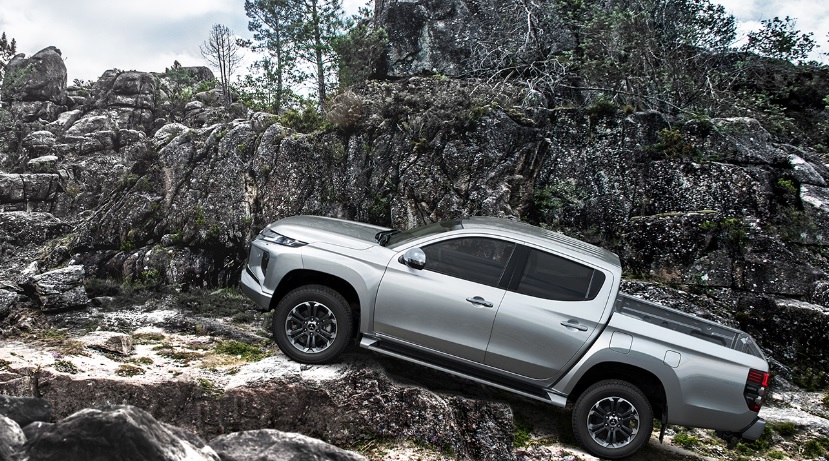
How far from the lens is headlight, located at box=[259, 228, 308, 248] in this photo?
575 cm

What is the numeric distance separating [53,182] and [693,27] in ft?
56.2

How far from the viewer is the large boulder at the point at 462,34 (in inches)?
545

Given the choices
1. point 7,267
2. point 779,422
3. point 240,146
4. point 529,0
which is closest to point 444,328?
point 779,422

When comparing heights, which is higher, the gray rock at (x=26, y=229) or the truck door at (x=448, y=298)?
the truck door at (x=448, y=298)

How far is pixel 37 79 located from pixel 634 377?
31.3 meters

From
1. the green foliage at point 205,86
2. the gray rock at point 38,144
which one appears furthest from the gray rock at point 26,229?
the green foliage at point 205,86

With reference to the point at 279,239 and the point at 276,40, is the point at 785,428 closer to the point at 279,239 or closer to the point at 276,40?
the point at 279,239

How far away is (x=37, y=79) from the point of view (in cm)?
2703

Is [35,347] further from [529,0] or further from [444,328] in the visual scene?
[529,0]

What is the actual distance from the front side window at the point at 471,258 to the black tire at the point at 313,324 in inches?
40.0

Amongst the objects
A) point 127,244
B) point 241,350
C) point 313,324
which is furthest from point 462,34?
point 313,324

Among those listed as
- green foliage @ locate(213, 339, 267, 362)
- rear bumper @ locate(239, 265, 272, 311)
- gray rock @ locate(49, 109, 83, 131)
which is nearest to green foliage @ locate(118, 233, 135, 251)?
green foliage @ locate(213, 339, 267, 362)

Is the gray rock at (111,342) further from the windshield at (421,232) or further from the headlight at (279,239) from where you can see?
the windshield at (421,232)

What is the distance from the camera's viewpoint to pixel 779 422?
6383mm
